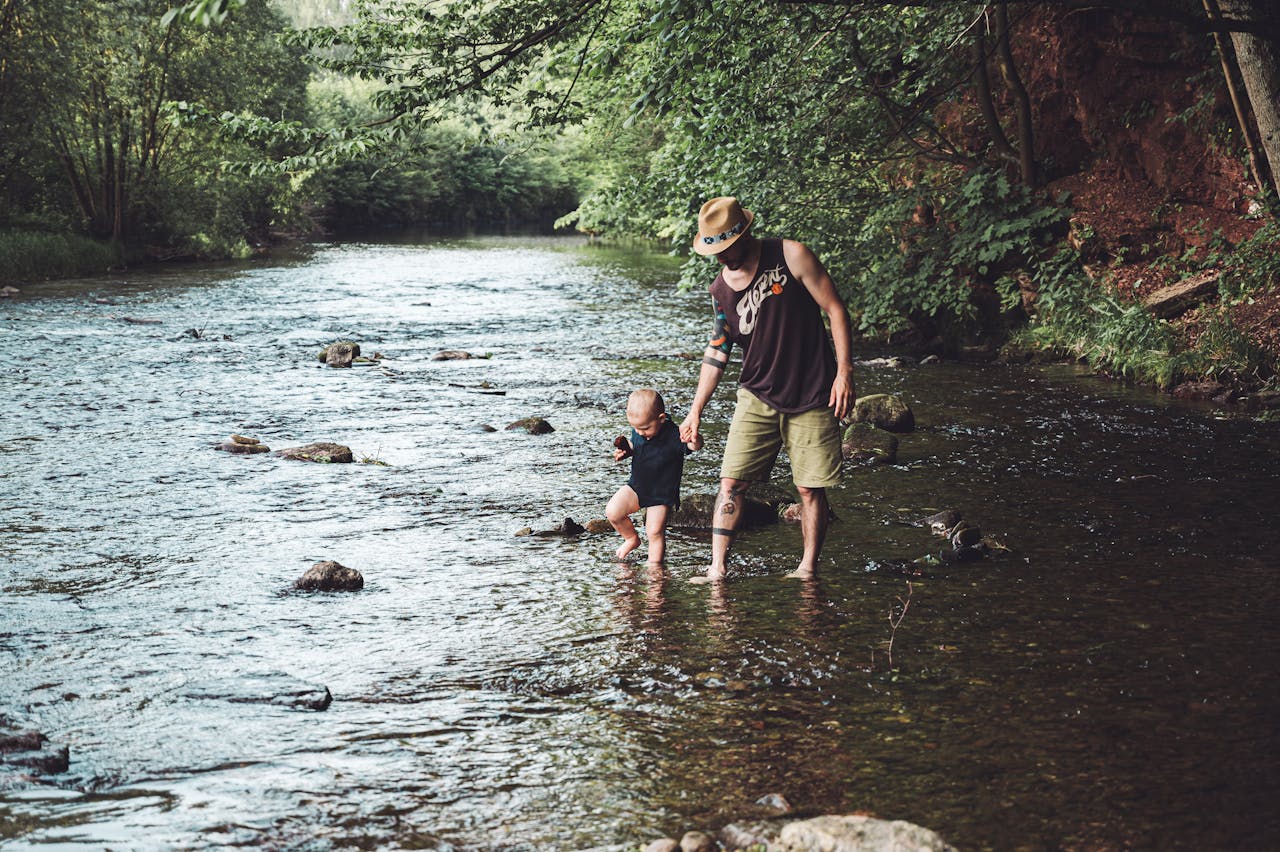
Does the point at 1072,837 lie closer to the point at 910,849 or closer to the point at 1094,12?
the point at 910,849

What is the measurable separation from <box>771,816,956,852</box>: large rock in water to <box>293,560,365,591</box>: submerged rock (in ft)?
11.8

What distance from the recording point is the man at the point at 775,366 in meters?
5.99

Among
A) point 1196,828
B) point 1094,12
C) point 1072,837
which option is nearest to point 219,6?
point 1072,837

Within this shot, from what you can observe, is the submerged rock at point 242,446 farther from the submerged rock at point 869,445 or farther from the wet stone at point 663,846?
the wet stone at point 663,846

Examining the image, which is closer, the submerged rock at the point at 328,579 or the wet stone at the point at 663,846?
the wet stone at the point at 663,846

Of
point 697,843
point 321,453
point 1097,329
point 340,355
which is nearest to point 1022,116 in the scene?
point 1097,329

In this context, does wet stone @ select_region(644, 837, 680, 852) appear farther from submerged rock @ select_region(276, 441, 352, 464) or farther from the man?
submerged rock @ select_region(276, 441, 352, 464)

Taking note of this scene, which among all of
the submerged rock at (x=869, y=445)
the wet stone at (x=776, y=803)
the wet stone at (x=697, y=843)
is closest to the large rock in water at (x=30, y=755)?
the wet stone at (x=697, y=843)

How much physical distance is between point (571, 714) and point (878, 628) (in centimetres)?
179

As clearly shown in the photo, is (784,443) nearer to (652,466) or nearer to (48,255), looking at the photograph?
(652,466)

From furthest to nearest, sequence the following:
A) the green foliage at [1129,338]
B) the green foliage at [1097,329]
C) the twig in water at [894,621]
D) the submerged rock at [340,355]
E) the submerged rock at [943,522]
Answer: the submerged rock at [340,355]
the green foliage at [1097,329]
the green foliage at [1129,338]
the submerged rock at [943,522]
the twig in water at [894,621]

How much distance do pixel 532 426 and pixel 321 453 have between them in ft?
7.46

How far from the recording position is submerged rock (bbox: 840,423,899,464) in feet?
32.1

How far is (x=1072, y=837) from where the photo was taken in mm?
3475
